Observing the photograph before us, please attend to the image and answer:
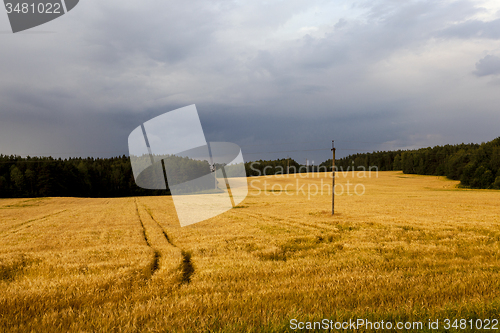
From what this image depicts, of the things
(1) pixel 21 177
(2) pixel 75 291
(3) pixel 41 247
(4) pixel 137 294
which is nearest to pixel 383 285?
(4) pixel 137 294

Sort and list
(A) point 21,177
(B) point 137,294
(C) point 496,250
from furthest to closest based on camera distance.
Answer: (A) point 21,177 < (C) point 496,250 < (B) point 137,294

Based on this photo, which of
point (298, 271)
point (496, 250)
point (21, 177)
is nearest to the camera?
point (298, 271)

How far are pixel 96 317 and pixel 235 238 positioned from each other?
34.7 ft

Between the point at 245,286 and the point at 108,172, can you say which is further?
the point at 108,172

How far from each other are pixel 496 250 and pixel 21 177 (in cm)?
10778

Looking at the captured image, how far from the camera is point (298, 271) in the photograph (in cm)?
823

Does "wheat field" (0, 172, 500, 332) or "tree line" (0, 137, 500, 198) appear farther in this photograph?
"tree line" (0, 137, 500, 198)

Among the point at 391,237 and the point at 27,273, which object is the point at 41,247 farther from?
the point at 391,237

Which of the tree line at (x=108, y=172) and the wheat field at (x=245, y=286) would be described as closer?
the wheat field at (x=245, y=286)

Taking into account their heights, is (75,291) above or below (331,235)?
above

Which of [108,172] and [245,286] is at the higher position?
[108,172]

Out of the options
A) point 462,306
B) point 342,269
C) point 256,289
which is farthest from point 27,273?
point 462,306

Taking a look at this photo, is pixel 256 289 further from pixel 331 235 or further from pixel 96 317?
pixel 331 235

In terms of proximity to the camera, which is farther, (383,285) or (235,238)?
(235,238)
